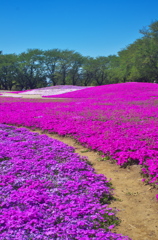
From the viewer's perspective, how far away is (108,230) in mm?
4180

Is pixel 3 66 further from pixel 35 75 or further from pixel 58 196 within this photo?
pixel 58 196

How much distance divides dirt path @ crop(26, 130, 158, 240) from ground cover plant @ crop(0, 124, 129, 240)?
279 millimetres

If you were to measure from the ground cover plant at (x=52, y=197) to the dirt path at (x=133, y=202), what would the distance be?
279 millimetres

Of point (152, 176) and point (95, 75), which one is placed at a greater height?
point (95, 75)

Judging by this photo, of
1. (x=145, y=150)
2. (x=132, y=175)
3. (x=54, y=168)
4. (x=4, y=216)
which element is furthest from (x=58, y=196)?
(x=145, y=150)

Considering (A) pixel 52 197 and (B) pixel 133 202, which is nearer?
(A) pixel 52 197

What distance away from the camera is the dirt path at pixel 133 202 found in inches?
168

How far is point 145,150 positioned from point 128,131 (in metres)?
2.75

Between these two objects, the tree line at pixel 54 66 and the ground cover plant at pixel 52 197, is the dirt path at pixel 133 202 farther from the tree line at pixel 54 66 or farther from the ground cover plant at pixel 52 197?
the tree line at pixel 54 66

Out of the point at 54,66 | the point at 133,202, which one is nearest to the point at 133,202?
the point at 133,202

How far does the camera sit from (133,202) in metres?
5.34

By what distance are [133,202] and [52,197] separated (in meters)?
2.00

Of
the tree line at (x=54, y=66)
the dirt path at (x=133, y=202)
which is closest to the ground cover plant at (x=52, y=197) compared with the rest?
the dirt path at (x=133, y=202)

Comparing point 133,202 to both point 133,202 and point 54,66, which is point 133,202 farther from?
point 54,66
